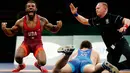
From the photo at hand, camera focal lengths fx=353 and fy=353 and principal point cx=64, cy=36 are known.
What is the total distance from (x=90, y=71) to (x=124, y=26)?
109cm

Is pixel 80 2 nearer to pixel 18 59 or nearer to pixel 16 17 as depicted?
pixel 16 17

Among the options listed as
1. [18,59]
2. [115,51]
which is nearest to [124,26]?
[115,51]

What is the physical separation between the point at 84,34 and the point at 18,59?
4.68m

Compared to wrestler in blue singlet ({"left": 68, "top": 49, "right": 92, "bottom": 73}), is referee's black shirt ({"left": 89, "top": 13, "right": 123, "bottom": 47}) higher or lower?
higher

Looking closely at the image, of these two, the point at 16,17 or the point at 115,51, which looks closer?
the point at 115,51

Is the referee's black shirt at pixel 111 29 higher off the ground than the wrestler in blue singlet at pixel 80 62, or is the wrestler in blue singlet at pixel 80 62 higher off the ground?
the referee's black shirt at pixel 111 29

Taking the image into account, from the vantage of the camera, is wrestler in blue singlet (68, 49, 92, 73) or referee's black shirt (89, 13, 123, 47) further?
referee's black shirt (89, 13, 123, 47)

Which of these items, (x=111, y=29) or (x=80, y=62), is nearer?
(x=80, y=62)

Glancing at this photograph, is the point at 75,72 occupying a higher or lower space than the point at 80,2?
lower

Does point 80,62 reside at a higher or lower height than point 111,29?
lower

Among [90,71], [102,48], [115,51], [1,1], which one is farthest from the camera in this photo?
[1,1]

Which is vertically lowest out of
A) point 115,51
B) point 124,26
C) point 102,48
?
point 102,48

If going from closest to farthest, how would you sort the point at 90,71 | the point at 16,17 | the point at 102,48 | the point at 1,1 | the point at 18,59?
the point at 90,71 < the point at 18,59 < the point at 102,48 < the point at 16,17 < the point at 1,1

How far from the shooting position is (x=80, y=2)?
14109 millimetres
